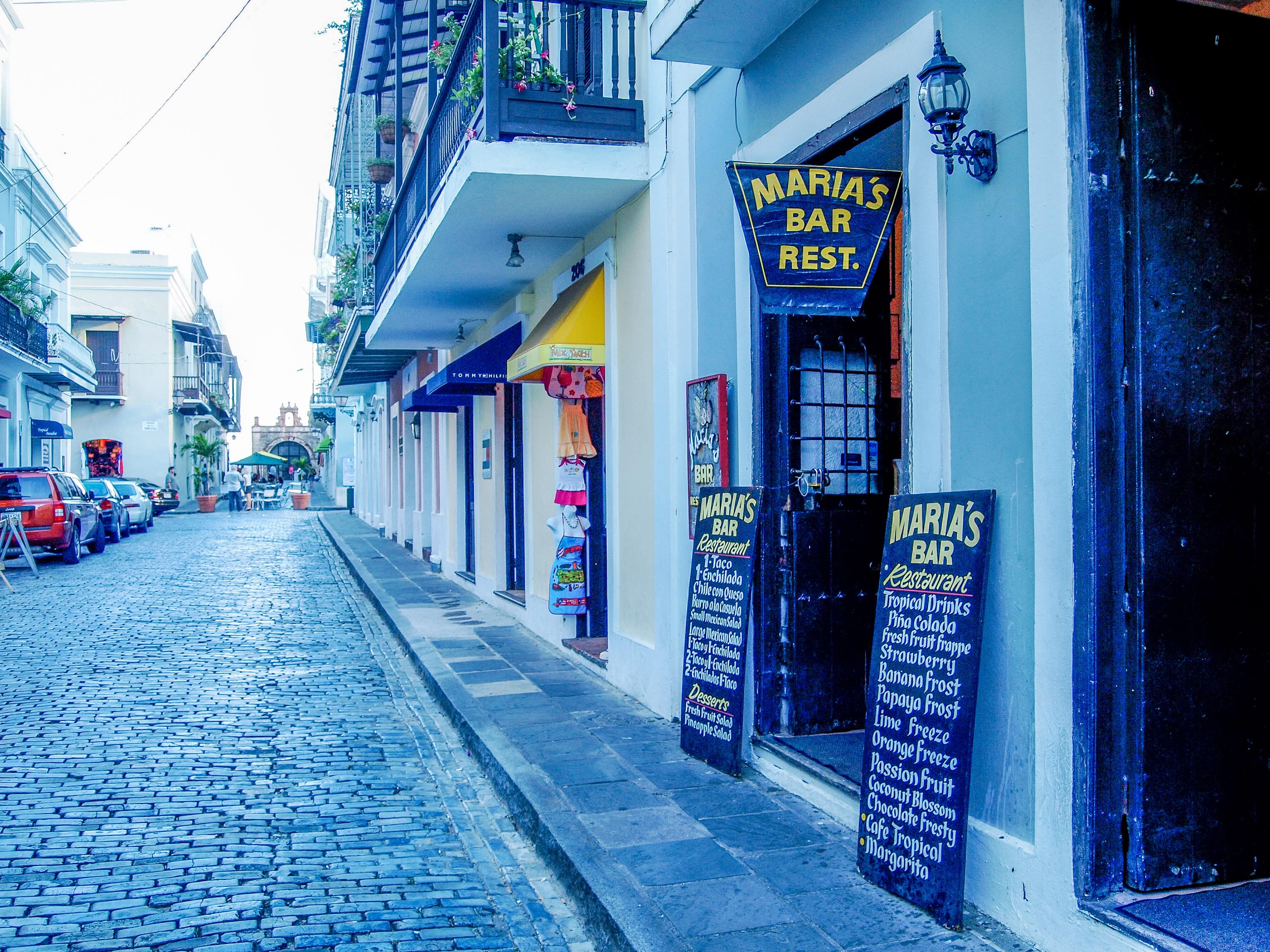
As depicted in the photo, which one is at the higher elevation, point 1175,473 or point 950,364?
point 950,364

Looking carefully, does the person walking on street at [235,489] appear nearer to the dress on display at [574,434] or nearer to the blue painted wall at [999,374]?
the dress on display at [574,434]

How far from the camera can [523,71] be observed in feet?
22.7

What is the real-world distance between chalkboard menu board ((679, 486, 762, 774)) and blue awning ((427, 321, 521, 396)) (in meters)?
5.39

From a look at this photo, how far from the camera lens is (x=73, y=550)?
1895cm

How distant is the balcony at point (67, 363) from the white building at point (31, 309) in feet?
Answer: 0.15

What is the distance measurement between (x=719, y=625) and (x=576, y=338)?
3051 millimetres

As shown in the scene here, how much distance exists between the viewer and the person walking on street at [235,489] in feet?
143

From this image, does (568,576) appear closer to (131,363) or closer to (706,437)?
(706,437)

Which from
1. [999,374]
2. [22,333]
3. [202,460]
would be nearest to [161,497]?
[22,333]

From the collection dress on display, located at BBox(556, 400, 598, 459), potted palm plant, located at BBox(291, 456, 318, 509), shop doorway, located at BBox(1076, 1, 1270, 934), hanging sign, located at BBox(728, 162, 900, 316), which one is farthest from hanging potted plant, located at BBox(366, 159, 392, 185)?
potted palm plant, located at BBox(291, 456, 318, 509)

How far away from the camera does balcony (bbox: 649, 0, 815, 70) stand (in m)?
4.95

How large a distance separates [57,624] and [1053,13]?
11134mm

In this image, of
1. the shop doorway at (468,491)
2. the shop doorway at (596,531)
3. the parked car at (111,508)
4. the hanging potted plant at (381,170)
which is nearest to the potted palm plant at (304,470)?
the parked car at (111,508)

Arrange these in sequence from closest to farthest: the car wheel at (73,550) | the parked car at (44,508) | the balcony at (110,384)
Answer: the parked car at (44,508) → the car wheel at (73,550) → the balcony at (110,384)
